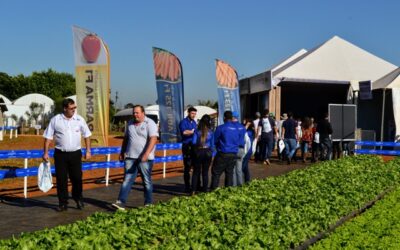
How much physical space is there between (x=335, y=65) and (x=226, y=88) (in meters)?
9.70

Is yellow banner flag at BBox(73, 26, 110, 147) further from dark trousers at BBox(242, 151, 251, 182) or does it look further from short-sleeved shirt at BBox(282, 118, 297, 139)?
short-sleeved shirt at BBox(282, 118, 297, 139)

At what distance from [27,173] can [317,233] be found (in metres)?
5.66

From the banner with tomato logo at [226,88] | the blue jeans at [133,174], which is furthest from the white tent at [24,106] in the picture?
the blue jeans at [133,174]

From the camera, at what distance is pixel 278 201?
713 centimetres

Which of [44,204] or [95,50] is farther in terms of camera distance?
[95,50]

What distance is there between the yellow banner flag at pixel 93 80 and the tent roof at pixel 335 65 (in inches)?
545

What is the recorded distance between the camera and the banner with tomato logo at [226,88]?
61.0 ft

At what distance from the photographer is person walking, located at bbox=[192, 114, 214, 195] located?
10.3 meters

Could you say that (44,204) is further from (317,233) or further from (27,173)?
(317,233)

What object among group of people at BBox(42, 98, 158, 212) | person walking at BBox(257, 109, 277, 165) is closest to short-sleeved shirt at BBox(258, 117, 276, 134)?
person walking at BBox(257, 109, 277, 165)

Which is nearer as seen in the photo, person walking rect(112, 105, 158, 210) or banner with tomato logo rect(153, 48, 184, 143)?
person walking rect(112, 105, 158, 210)

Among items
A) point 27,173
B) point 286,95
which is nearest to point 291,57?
point 286,95

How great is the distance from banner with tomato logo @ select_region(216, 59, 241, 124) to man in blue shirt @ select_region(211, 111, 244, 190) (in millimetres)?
7948

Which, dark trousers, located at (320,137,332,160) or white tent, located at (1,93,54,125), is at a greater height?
white tent, located at (1,93,54,125)
